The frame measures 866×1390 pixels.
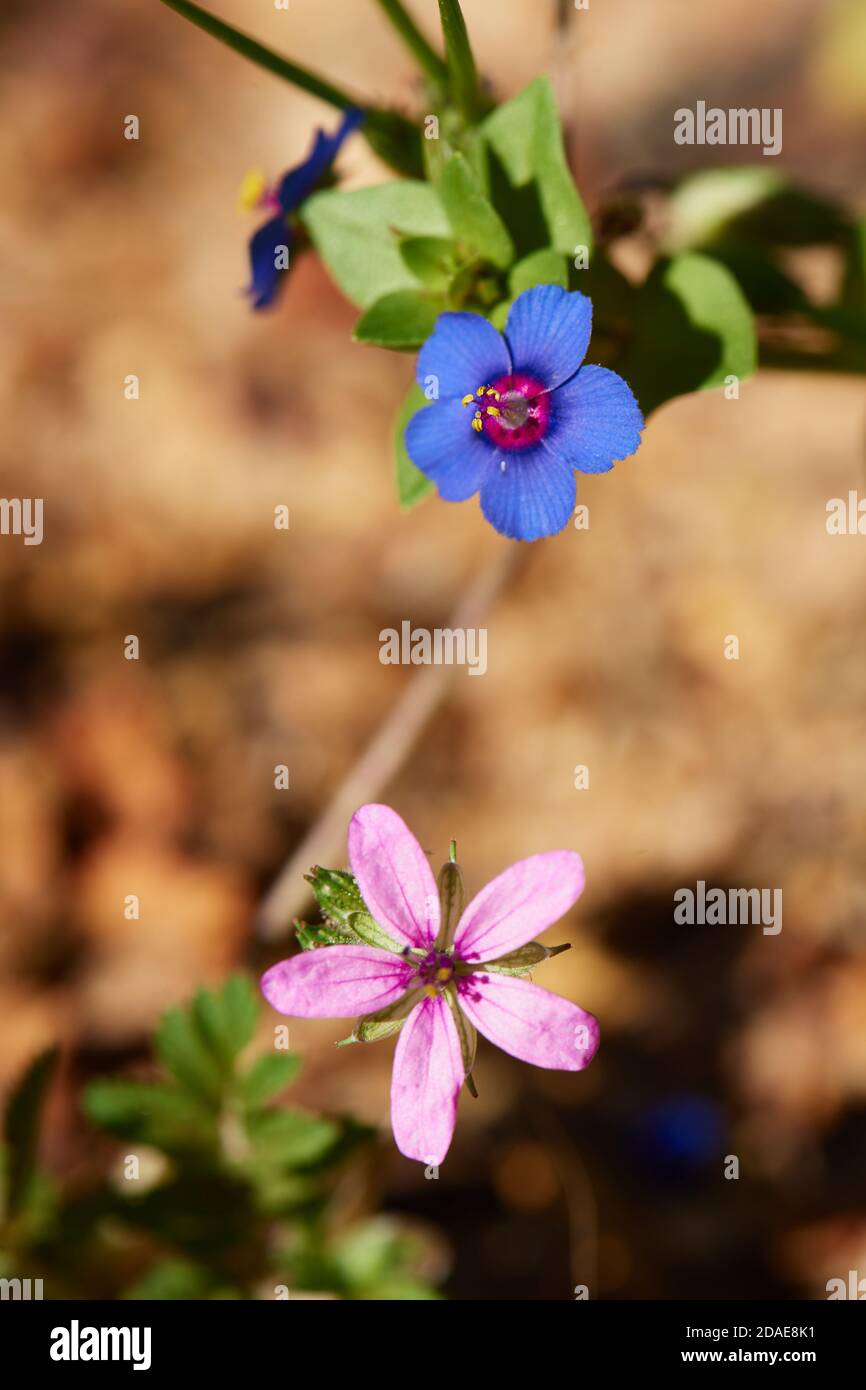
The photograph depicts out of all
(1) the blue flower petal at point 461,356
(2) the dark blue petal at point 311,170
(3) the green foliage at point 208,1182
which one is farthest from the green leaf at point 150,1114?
(2) the dark blue petal at point 311,170

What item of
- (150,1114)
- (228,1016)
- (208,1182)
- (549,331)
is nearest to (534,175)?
(549,331)

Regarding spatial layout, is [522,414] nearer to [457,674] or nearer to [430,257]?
[430,257]

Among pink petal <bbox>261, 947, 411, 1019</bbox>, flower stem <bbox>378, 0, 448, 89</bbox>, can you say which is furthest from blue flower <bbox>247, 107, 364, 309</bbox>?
pink petal <bbox>261, 947, 411, 1019</bbox>

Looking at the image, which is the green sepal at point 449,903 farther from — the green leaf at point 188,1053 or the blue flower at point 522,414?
the green leaf at point 188,1053

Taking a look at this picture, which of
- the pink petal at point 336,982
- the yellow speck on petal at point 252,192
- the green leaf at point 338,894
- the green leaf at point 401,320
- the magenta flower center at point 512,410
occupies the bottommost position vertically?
the pink petal at point 336,982

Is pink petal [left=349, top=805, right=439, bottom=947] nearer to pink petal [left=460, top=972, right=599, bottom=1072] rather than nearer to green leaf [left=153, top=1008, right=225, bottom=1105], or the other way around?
pink petal [left=460, top=972, right=599, bottom=1072]
